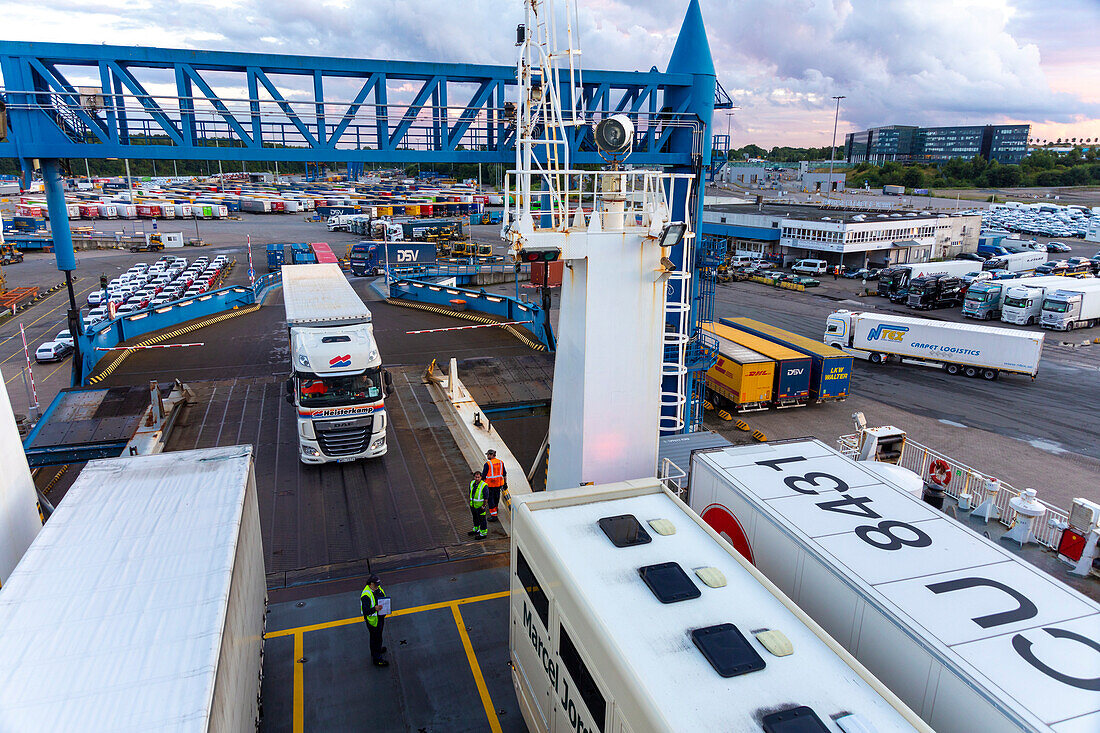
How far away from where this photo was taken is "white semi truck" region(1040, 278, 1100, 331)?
38.6 meters

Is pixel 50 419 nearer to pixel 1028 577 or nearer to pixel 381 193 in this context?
pixel 1028 577

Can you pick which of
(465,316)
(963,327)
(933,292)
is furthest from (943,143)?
(465,316)

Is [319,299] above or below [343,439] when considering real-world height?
above

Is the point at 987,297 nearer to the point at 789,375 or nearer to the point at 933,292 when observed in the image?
the point at 933,292

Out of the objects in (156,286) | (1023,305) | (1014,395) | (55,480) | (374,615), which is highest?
(374,615)

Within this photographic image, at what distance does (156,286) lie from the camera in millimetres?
45312

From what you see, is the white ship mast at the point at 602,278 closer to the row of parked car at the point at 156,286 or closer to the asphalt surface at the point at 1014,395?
the asphalt surface at the point at 1014,395

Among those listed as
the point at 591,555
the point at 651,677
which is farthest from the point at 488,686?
the point at 651,677

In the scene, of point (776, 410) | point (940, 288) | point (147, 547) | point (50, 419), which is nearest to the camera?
point (147, 547)

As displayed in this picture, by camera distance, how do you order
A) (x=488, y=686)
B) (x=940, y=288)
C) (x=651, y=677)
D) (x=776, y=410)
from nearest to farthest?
(x=651, y=677) → (x=488, y=686) → (x=776, y=410) → (x=940, y=288)

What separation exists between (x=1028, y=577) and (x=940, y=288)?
45.2 m

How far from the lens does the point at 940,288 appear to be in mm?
44844

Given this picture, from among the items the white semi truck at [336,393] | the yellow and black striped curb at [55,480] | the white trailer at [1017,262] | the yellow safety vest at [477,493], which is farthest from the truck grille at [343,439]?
the white trailer at [1017,262]

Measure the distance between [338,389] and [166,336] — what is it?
13547mm
